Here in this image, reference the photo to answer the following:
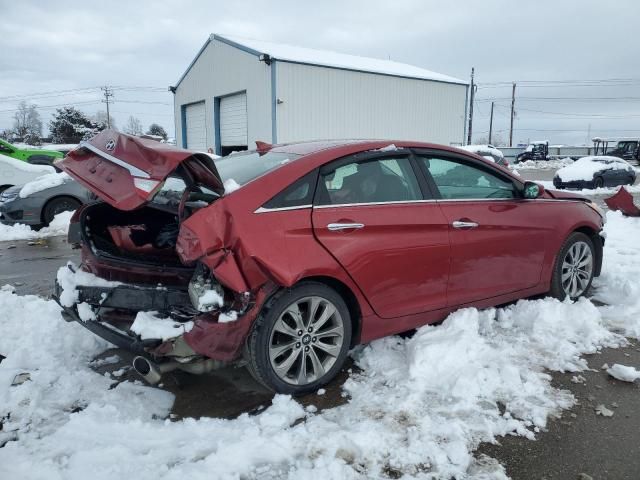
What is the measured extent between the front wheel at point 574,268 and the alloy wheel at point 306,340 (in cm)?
238

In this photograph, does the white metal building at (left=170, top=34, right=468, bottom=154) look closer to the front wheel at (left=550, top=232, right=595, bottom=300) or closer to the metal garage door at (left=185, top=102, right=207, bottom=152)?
the metal garage door at (left=185, top=102, right=207, bottom=152)

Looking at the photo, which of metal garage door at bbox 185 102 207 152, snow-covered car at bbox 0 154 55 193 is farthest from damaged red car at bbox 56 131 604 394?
metal garage door at bbox 185 102 207 152

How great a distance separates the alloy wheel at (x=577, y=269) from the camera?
458 cm

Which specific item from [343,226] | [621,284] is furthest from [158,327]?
[621,284]

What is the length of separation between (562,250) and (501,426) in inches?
90.5

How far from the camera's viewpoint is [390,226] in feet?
11.0

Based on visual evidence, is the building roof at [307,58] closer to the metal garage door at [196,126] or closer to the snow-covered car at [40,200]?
the metal garage door at [196,126]

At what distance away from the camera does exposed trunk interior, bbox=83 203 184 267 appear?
10.9ft

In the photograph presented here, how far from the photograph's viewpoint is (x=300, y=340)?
121 inches

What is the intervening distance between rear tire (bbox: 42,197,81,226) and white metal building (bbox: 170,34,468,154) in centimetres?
1153

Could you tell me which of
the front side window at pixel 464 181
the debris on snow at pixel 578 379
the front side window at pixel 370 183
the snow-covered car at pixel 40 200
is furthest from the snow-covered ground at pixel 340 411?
the snow-covered car at pixel 40 200

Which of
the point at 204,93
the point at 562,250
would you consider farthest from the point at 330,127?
the point at 562,250

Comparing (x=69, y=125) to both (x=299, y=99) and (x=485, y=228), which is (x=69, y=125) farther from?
(x=485, y=228)

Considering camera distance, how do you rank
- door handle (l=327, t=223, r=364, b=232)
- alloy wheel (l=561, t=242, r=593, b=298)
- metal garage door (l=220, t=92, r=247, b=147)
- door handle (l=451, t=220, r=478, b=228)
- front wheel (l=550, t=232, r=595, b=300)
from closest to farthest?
door handle (l=327, t=223, r=364, b=232)
door handle (l=451, t=220, r=478, b=228)
front wheel (l=550, t=232, r=595, b=300)
alloy wheel (l=561, t=242, r=593, b=298)
metal garage door (l=220, t=92, r=247, b=147)
